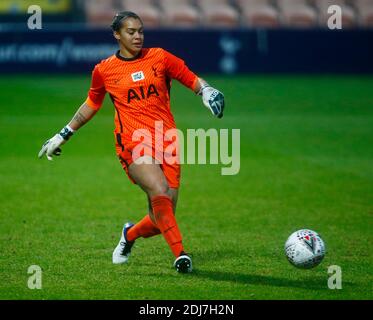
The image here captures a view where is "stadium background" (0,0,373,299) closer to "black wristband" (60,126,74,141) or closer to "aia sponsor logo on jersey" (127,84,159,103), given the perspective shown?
"black wristband" (60,126,74,141)

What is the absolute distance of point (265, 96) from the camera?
2131 cm

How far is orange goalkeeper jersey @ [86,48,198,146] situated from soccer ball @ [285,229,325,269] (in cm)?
154

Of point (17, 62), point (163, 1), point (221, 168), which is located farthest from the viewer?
point (163, 1)

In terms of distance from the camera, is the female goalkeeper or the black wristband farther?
the black wristband

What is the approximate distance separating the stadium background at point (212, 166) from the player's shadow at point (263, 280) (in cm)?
2

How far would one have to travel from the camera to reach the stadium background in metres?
8.07

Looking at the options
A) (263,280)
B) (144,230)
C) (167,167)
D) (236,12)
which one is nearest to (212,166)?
(144,230)

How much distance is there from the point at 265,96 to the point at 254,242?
12187mm

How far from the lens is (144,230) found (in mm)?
8523

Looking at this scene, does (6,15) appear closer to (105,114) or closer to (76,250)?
(105,114)

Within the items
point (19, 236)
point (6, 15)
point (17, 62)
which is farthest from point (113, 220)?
point (6, 15)

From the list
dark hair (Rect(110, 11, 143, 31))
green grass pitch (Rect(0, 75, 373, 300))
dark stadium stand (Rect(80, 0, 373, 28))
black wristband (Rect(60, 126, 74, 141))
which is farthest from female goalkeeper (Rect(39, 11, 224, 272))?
dark stadium stand (Rect(80, 0, 373, 28))

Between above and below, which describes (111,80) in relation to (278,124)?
below

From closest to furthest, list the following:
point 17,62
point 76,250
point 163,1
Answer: point 76,250, point 17,62, point 163,1
